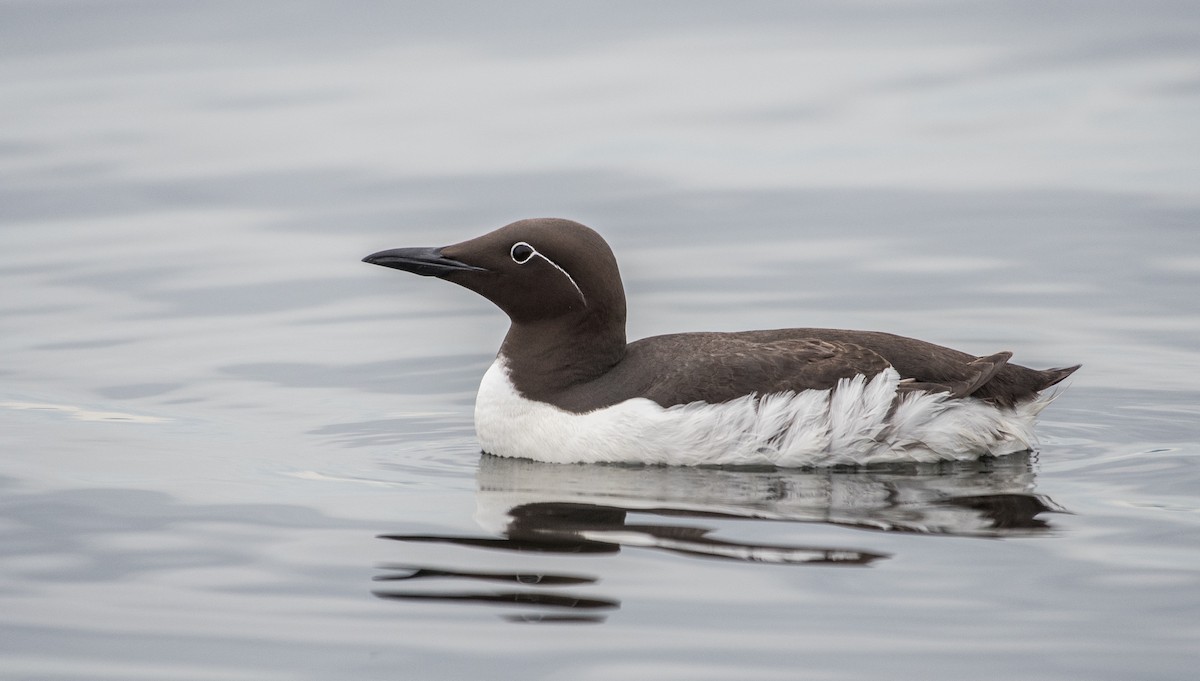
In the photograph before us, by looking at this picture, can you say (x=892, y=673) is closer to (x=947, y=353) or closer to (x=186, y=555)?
(x=186, y=555)

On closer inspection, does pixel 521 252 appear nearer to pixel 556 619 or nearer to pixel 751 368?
pixel 751 368

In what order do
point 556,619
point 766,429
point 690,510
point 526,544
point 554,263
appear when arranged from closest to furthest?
point 556,619 → point 526,544 → point 690,510 → point 766,429 → point 554,263

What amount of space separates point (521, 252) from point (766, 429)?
1.41m

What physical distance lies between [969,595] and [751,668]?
1.03 meters

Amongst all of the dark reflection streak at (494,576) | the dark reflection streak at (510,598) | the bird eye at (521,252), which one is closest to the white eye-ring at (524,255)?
the bird eye at (521,252)

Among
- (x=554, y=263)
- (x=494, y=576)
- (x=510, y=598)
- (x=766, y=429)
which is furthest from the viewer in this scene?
(x=554, y=263)

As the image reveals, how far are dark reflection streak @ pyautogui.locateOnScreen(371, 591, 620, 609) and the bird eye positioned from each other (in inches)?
106

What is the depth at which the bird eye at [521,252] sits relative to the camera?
9336 millimetres

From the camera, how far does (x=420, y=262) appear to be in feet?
30.8

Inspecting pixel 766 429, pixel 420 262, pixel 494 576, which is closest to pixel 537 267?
pixel 420 262

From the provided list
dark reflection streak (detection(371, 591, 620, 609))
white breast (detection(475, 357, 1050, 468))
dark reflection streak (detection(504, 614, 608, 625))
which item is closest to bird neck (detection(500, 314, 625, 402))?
white breast (detection(475, 357, 1050, 468))

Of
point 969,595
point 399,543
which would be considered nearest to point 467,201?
point 399,543

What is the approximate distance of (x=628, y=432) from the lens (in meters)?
8.98

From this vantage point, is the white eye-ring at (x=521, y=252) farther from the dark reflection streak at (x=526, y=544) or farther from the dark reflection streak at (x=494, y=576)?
the dark reflection streak at (x=494, y=576)
